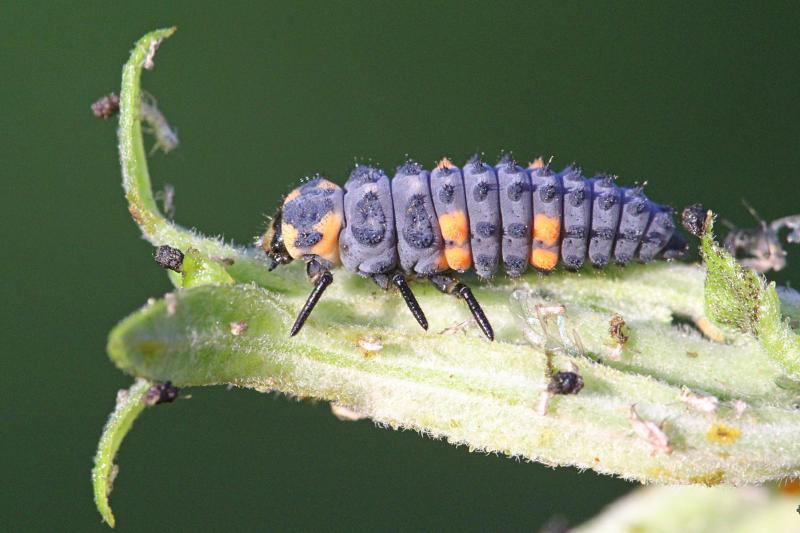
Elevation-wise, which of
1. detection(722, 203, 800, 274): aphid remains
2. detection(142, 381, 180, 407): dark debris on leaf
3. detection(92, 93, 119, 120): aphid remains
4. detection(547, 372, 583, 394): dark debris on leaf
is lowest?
detection(547, 372, 583, 394): dark debris on leaf

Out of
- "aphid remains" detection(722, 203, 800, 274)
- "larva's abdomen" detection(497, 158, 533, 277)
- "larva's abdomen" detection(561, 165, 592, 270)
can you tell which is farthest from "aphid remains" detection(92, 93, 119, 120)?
"aphid remains" detection(722, 203, 800, 274)

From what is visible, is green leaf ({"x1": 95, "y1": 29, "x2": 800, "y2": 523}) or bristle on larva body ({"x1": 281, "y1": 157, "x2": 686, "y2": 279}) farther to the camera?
bristle on larva body ({"x1": 281, "y1": 157, "x2": 686, "y2": 279})

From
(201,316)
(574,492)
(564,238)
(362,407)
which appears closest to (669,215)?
(564,238)

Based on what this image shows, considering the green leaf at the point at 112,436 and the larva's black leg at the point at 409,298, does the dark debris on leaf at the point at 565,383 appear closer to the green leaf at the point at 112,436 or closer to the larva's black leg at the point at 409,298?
the larva's black leg at the point at 409,298

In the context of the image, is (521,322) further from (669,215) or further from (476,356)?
(669,215)

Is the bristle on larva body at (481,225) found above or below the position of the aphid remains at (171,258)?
below

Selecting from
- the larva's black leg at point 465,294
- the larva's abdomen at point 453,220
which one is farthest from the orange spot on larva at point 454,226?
the larva's black leg at point 465,294

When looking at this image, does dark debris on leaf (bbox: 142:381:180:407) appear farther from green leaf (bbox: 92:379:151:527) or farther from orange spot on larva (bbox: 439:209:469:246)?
orange spot on larva (bbox: 439:209:469:246)
